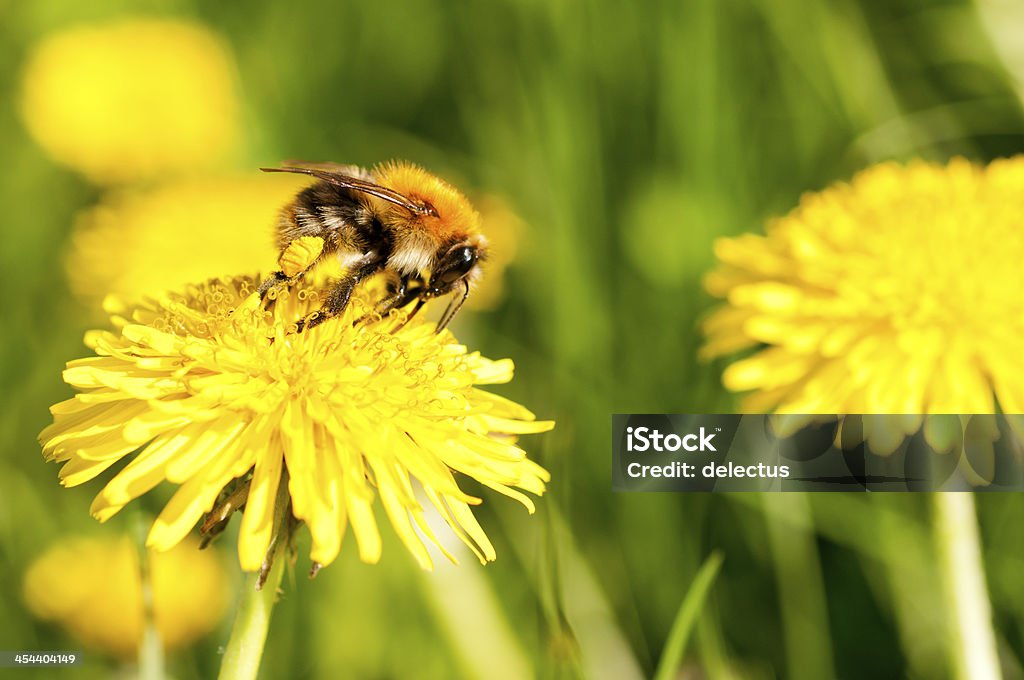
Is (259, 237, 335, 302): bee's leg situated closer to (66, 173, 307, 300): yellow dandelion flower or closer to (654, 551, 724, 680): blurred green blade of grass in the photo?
(654, 551, 724, 680): blurred green blade of grass

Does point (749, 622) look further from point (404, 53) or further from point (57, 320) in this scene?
point (404, 53)

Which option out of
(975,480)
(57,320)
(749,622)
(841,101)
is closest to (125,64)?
(57,320)

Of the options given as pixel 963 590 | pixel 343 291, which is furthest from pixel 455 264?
pixel 963 590

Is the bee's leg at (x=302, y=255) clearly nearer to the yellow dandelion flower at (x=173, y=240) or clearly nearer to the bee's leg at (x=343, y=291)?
the bee's leg at (x=343, y=291)

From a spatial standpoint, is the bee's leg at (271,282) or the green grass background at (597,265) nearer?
the bee's leg at (271,282)

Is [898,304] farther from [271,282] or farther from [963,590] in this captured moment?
[271,282]

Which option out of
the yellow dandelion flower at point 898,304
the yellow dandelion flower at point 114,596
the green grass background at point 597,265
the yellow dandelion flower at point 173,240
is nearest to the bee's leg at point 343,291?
the green grass background at point 597,265

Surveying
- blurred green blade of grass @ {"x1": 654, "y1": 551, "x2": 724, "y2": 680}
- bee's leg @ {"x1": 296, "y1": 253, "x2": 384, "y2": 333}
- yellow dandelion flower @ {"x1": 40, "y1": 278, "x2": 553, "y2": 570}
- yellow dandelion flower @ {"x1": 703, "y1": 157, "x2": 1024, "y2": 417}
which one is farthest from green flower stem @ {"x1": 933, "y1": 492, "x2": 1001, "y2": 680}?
bee's leg @ {"x1": 296, "y1": 253, "x2": 384, "y2": 333}
